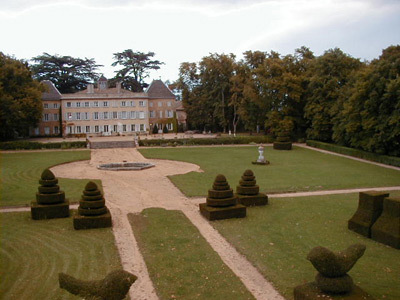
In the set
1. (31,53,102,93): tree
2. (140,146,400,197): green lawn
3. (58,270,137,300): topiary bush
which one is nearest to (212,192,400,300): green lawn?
(140,146,400,197): green lawn

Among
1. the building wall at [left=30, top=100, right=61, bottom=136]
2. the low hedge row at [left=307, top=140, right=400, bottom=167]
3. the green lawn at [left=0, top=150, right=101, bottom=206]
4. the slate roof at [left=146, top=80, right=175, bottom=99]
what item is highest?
the slate roof at [left=146, top=80, right=175, bottom=99]

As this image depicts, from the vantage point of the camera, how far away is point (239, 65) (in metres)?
58.5

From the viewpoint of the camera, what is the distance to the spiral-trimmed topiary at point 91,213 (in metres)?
14.7

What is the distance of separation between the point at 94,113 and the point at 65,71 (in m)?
16.1

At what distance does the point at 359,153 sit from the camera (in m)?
36.7

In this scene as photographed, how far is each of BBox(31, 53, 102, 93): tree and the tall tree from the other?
4684 cm

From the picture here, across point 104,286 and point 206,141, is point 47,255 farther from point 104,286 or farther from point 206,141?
point 206,141

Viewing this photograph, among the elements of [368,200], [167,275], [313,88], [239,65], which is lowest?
[167,275]

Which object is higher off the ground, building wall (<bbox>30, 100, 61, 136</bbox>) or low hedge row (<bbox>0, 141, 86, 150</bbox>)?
building wall (<bbox>30, 100, 61, 136</bbox>)

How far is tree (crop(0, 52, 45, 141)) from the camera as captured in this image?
145ft

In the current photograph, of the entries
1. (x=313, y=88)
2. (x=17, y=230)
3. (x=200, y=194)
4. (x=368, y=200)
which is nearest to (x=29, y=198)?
(x=17, y=230)

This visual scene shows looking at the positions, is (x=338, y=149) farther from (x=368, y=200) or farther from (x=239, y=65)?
(x=368, y=200)

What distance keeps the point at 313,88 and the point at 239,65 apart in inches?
606

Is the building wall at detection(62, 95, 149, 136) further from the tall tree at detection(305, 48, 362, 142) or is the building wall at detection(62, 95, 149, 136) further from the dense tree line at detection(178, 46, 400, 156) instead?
the tall tree at detection(305, 48, 362, 142)
